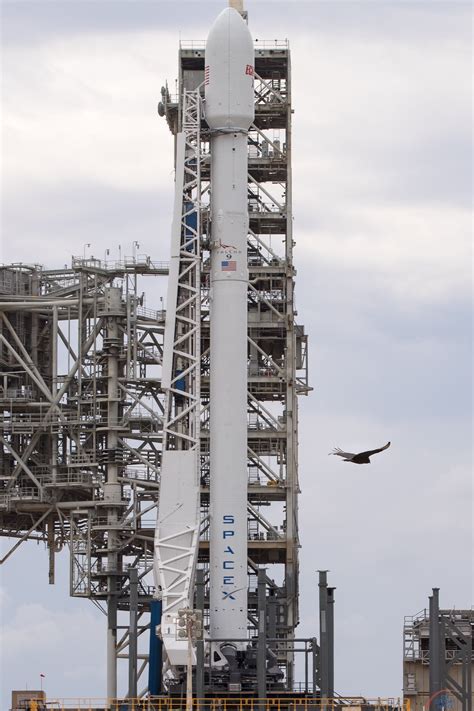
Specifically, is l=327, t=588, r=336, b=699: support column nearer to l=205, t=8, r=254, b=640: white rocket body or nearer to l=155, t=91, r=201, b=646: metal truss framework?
l=205, t=8, r=254, b=640: white rocket body

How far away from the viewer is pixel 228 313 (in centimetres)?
7606

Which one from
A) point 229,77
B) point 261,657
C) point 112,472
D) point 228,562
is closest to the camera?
point 261,657

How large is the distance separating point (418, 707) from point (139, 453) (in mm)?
16723

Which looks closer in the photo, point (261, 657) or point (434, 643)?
point (261, 657)

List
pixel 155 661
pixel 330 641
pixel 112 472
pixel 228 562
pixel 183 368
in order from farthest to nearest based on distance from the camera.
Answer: pixel 112 472 < pixel 183 368 < pixel 228 562 < pixel 155 661 < pixel 330 641

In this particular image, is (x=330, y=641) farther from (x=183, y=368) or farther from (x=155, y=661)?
(x=183, y=368)

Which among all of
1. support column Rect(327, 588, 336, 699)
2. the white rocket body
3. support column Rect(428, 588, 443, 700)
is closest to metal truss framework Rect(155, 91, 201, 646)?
the white rocket body

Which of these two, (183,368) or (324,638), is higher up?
(183,368)

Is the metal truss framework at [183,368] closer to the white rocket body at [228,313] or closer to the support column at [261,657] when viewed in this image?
the white rocket body at [228,313]

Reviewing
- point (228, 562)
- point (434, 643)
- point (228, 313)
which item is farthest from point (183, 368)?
point (434, 643)

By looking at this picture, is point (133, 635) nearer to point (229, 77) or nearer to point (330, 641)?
point (330, 641)

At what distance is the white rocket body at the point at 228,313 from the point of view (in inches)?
2928

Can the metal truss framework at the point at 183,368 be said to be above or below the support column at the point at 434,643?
above

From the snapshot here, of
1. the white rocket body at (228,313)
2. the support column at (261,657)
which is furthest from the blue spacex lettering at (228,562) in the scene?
the support column at (261,657)
